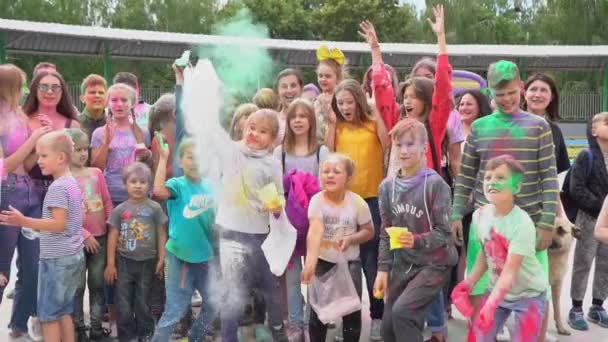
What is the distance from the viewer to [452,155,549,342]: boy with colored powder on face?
11.1 feet

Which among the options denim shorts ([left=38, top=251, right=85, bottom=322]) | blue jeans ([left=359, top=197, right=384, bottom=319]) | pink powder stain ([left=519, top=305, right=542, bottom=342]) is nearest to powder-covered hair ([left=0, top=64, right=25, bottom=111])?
denim shorts ([left=38, top=251, right=85, bottom=322])

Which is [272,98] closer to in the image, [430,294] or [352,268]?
[352,268]

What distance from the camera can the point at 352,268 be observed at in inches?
163

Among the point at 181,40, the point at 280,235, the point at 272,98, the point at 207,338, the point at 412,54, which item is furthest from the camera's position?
the point at 412,54

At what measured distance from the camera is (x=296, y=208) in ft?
13.9

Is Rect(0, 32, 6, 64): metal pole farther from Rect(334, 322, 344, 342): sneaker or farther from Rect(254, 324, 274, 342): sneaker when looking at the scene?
Rect(334, 322, 344, 342): sneaker

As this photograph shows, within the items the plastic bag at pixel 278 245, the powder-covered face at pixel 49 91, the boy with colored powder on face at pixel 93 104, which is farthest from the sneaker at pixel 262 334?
the powder-covered face at pixel 49 91

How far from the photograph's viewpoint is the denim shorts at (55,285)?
398 centimetres

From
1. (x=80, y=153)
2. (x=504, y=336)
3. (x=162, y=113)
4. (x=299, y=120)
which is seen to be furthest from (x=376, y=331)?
(x=80, y=153)

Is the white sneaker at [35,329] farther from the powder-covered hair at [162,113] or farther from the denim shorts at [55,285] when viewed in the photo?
the powder-covered hair at [162,113]

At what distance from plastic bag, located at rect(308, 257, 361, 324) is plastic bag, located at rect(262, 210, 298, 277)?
259mm

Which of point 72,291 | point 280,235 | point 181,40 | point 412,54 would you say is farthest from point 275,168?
point 412,54

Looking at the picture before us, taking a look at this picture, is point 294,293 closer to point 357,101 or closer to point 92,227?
point 357,101

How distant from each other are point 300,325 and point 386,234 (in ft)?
2.80
